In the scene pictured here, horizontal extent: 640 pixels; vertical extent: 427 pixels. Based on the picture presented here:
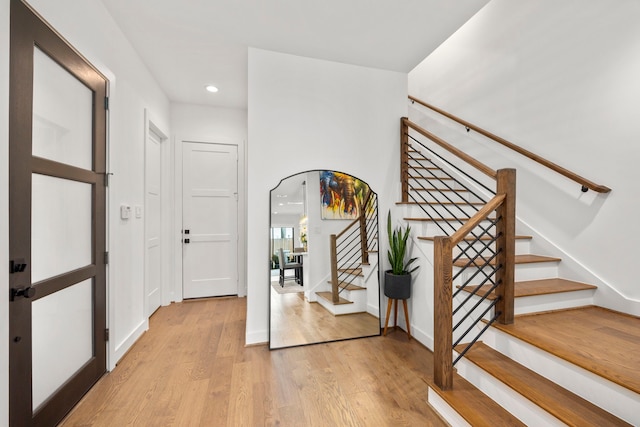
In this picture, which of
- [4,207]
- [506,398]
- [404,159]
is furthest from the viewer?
[404,159]

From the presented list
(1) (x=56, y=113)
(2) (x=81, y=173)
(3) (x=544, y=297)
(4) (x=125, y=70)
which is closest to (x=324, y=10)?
(4) (x=125, y=70)

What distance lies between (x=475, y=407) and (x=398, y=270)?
1.20 m

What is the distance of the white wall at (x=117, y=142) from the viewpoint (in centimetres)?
115

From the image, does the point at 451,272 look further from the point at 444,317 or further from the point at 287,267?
the point at 287,267

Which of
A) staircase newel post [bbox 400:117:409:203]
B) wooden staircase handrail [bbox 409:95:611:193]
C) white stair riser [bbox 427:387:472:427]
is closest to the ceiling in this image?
staircase newel post [bbox 400:117:409:203]

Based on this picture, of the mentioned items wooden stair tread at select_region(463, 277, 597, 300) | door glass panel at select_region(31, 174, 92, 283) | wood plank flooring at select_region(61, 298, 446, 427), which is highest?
door glass panel at select_region(31, 174, 92, 283)

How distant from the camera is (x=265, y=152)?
248 centimetres

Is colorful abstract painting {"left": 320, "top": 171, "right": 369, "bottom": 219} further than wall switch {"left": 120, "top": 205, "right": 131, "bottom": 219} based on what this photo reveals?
Yes

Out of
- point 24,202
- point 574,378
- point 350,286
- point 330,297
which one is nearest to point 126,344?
point 24,202

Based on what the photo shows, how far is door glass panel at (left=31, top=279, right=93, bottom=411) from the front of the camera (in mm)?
1363

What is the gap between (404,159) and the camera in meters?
2.84

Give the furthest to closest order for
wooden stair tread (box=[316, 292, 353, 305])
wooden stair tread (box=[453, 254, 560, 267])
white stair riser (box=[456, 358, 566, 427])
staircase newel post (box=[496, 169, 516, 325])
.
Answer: wooden stair tread (box=[316, 292, 353, 305]), wooden stair tread (box=[453, 254, 560, 267]), staircase newel post (box=[496, 169, 516, 325]), white stair riser (box=[456, 358, 566, 427])

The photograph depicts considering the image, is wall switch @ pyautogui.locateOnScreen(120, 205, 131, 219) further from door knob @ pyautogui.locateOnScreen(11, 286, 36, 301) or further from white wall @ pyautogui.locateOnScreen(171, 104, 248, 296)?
white wall @ pyautogui.locateOnScreen(171, 104, 248, 296)

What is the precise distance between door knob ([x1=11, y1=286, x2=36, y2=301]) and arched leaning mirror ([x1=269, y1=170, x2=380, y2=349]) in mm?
1494
